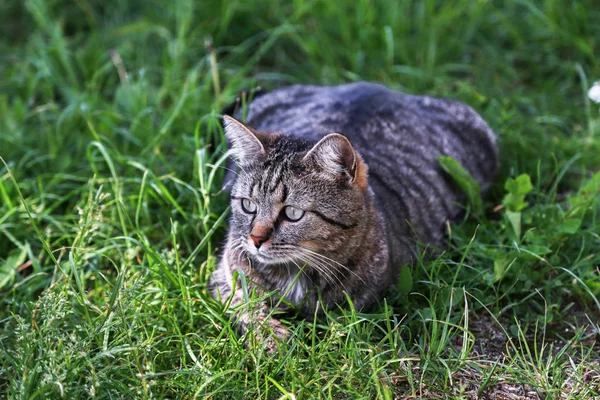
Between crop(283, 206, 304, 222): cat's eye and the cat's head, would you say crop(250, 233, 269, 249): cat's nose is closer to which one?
the cat's head

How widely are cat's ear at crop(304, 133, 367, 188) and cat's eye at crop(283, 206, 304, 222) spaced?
187 millimetres

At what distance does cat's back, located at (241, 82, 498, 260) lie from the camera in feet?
10.9

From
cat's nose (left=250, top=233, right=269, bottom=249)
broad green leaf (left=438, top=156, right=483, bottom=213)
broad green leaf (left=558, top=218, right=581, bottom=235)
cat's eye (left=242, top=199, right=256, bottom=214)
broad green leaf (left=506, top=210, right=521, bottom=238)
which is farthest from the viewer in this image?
broad green leaf (left=438, top=156, right=483, bottom=213)

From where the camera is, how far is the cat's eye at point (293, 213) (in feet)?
8.84

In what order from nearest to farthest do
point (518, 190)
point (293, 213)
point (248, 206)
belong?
point (293, 213) < point (248, 206) < point (518, 190)

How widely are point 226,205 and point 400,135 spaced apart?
94 cm

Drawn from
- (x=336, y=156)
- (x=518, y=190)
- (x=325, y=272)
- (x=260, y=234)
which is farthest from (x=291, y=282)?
(x=518, y=190)

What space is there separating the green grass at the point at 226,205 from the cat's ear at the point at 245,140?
0.96 ft

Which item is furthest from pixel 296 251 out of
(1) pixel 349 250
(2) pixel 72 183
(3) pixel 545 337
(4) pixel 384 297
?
(2) pixel 72 183

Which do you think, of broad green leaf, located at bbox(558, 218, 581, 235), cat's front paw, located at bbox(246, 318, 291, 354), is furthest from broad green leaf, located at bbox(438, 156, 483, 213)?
cat's front paw, located at bbox(246, 318, 291, 354)

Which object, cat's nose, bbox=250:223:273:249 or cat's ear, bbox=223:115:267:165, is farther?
cat's ear, bbox=223:115:267:165

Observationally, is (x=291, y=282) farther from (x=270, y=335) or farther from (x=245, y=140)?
(x=245, y=140)

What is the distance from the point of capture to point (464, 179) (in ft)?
11.5

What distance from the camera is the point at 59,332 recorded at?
2.55 metres
